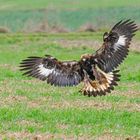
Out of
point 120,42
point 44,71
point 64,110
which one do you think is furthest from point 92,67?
point 64,110

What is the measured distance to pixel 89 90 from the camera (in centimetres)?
1216

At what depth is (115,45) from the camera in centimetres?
1247

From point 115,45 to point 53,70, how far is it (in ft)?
3.93

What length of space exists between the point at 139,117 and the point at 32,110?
208 centimetres

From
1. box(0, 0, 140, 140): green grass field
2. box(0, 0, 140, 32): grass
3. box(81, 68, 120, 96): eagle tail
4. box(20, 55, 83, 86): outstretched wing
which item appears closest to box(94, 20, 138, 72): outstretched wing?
box(81, 68, 120, 96): eagle tail

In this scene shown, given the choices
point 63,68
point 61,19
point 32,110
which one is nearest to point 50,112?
point 32,110

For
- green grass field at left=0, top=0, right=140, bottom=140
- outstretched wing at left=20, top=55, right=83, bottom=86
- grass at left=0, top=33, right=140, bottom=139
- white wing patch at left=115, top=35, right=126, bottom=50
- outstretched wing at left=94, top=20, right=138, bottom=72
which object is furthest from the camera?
white wing patch at left=115, top=35, right=126, bottom=50

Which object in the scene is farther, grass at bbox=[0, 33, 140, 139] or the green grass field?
grass at bbox=[0, 33, 140, 139]

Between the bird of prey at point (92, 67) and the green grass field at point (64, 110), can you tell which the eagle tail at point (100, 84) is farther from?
the green grass field at point (64, 110)

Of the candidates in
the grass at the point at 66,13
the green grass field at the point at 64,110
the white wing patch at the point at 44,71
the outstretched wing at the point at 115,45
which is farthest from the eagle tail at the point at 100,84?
the grass at the point at 66,13

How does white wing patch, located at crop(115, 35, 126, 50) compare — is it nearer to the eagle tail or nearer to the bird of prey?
the bird of prey

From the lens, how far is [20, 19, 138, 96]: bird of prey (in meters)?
12.2

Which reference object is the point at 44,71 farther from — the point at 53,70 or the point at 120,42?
the point at 120,42

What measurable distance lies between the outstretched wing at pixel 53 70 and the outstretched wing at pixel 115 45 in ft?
1.47
